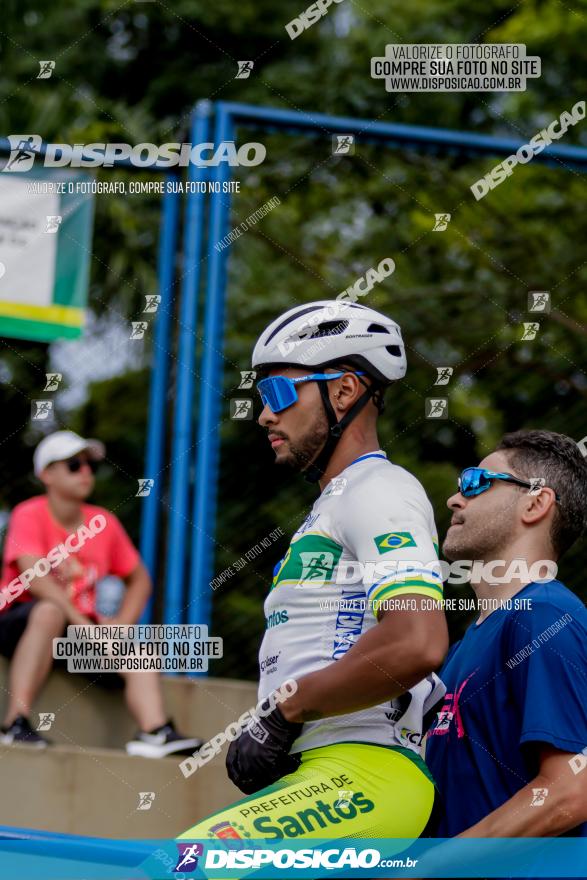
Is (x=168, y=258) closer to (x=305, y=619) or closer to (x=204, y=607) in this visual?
(x=204, y=607)

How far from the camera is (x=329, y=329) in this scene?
335cm

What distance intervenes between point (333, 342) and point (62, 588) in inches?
106

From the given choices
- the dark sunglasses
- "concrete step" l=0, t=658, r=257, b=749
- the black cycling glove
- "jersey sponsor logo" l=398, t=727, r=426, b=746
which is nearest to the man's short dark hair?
A: "jersey sponsor logo" l=398, t=727, r=426, b=746

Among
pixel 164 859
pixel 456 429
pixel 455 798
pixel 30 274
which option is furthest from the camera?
pixel 456 429

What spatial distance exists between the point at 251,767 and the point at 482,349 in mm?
4762

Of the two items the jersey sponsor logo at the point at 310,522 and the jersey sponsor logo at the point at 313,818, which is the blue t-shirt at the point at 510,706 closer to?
Answer: the jersey sponsor logo at the point at 313,818

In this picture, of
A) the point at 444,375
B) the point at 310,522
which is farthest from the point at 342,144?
the point at 310,522

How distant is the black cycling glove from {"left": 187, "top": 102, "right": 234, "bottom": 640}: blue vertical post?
280 centimetres

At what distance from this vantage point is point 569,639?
2980 millimetres

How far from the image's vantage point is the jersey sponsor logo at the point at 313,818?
277cm

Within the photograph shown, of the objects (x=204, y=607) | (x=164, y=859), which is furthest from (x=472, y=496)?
(x=204, y=607)

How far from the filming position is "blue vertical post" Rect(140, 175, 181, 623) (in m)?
6.08

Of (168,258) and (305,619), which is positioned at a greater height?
(168,258)

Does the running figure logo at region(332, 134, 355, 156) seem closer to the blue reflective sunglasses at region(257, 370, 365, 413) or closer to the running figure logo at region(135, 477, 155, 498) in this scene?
the running figure logo at region(135, 477, 155, 498)
